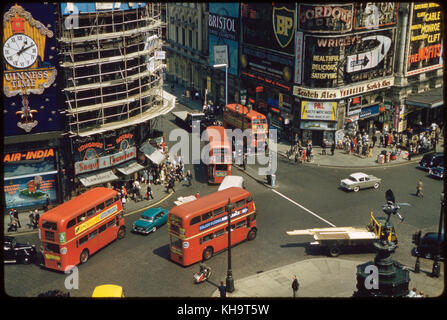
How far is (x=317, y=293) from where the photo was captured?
3503cm

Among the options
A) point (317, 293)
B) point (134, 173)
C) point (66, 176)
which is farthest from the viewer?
point (134, 173)

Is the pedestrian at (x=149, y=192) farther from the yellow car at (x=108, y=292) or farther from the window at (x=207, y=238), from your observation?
the yellow car at (x=108, y=292)

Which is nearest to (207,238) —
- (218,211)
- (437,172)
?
(218,211)

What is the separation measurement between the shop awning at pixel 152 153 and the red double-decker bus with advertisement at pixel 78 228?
1142 centimetres

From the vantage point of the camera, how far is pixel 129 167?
2036 inches

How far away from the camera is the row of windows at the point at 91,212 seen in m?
37.7

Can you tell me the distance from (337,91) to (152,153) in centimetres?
2254

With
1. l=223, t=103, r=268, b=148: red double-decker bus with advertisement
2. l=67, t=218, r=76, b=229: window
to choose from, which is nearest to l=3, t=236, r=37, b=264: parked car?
l=67, t=218, r=76, b=229: window

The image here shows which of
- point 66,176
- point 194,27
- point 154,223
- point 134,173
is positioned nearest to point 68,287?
point 154,223

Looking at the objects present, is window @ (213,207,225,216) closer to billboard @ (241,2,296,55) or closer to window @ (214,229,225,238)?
window @ (214,229,225,238)

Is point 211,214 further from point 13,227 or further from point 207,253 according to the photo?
point 13,227

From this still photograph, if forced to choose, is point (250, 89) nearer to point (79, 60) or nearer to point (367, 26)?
point (367, 26)

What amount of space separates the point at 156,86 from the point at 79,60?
10.3 meters

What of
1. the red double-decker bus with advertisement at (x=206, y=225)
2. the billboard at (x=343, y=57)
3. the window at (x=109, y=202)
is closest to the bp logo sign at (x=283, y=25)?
the billboard at (x=343, y=57)
